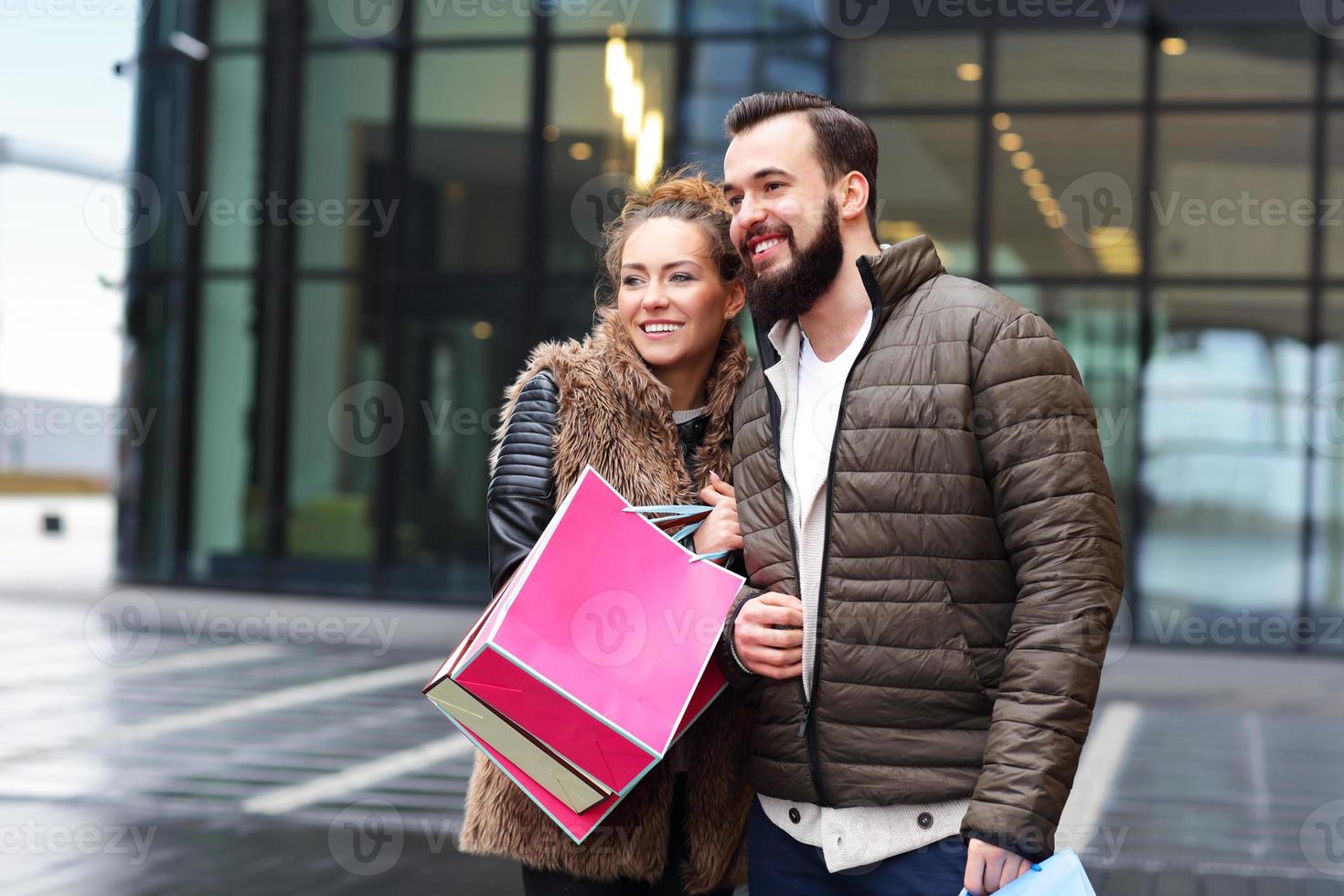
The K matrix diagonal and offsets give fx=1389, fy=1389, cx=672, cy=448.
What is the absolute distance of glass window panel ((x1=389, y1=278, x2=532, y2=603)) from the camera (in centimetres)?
1452

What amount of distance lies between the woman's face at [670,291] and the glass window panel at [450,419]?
39.0 ft

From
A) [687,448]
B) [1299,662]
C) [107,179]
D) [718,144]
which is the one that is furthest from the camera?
[107,179]

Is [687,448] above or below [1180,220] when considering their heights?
below

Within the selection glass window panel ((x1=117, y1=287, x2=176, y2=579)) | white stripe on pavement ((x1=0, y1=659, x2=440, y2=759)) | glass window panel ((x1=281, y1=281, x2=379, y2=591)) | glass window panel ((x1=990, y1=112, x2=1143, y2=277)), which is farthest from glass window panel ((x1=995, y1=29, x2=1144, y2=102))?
glass window panel ((x1=117, y1=287, x2=176, y2=579))

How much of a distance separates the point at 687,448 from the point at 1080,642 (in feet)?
2.98

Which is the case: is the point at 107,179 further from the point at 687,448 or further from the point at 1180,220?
the point at 687,448

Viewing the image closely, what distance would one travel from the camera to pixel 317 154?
1527 cm

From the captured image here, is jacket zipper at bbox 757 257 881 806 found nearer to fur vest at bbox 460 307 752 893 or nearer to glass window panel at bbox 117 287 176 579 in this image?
fur vest at bbox 460 307 752 893

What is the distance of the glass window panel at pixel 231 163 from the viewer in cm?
1540

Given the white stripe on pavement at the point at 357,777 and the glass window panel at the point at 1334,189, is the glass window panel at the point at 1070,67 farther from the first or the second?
the white stripe on pavement at the point at 357,777

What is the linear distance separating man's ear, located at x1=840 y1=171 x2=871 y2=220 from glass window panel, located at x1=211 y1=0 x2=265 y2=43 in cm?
1447

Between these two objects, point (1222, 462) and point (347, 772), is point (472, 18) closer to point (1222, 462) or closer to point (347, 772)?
point (1222, 462)

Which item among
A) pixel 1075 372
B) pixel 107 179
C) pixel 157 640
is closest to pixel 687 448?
pixel 1075 372

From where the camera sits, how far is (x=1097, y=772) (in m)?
7.77
